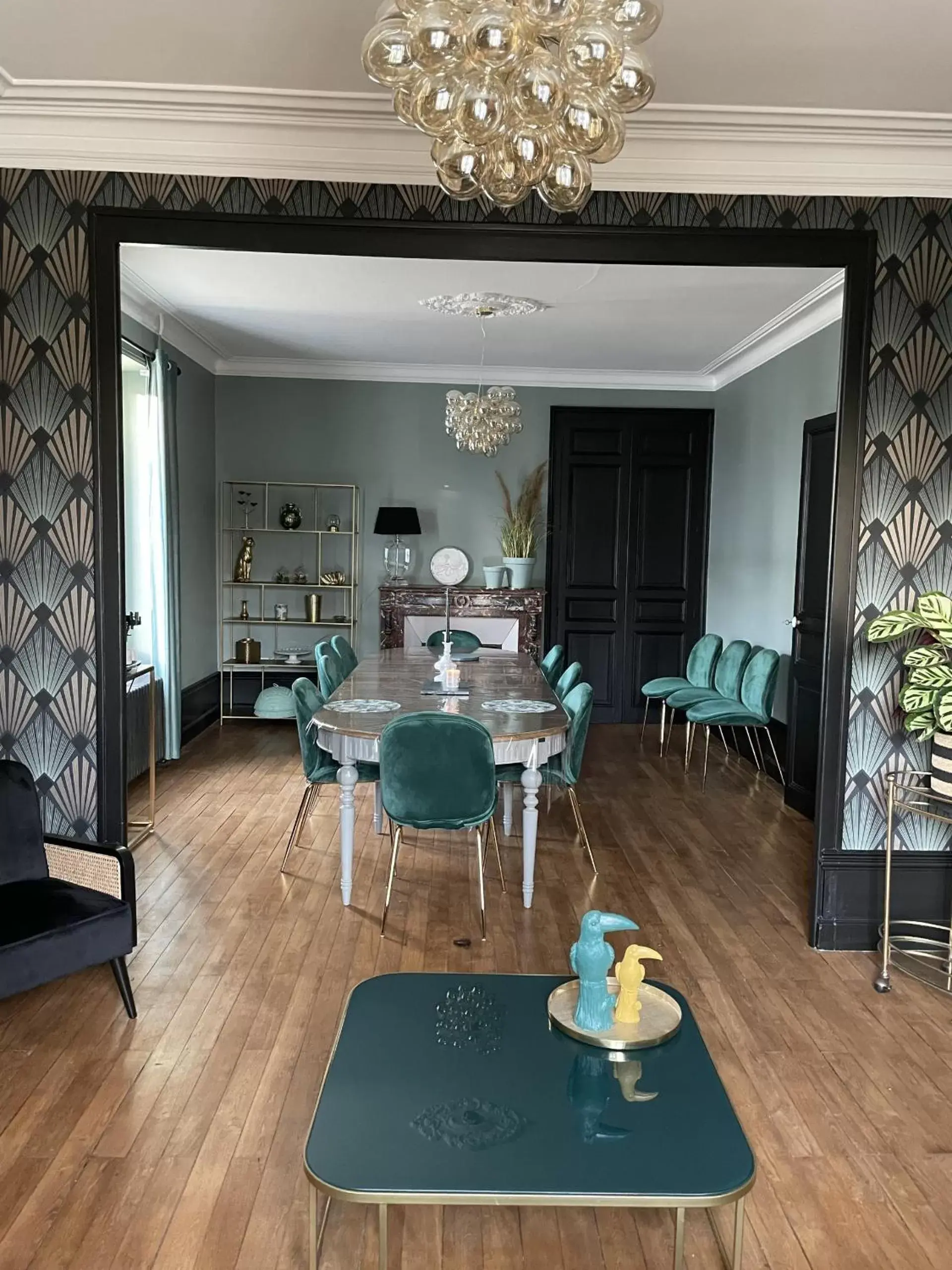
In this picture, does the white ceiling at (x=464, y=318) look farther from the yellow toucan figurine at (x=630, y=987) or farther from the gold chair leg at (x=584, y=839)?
the yellow toucan figurine at (x=630, y=987)

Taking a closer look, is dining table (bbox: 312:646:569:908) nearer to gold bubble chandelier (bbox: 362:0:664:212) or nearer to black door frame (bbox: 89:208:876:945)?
black door frame (bbox: 89:208:876:945)

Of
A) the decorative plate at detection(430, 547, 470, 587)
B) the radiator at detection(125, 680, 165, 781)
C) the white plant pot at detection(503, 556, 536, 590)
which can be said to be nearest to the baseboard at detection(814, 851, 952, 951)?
the radiator at detection(125, 680, 165, 781)

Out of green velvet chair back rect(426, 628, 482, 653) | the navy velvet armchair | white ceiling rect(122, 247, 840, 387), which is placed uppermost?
white ceiling rect(122, 247, 840, 387)

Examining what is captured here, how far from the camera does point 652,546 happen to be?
8398 mm

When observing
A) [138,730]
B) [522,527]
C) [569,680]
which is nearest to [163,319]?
[138,730]

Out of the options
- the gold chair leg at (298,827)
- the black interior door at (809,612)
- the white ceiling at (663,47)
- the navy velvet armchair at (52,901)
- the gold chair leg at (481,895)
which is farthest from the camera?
the black interior door at (809,612)

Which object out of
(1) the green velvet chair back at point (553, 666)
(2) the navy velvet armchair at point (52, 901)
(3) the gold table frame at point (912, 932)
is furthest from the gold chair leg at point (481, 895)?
(1) the green velvet chair back at point (553, 666)

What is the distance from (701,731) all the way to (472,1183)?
6.69 meters

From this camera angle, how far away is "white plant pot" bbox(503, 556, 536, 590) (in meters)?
8.12

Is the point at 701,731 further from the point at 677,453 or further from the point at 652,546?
the point at 677,453

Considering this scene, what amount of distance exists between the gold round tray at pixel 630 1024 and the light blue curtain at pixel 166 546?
14.9ft

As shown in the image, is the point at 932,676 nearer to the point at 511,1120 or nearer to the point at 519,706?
the point at 519,706

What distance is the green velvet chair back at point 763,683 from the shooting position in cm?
593

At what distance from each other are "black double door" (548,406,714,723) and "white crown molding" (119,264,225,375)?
293 cm
